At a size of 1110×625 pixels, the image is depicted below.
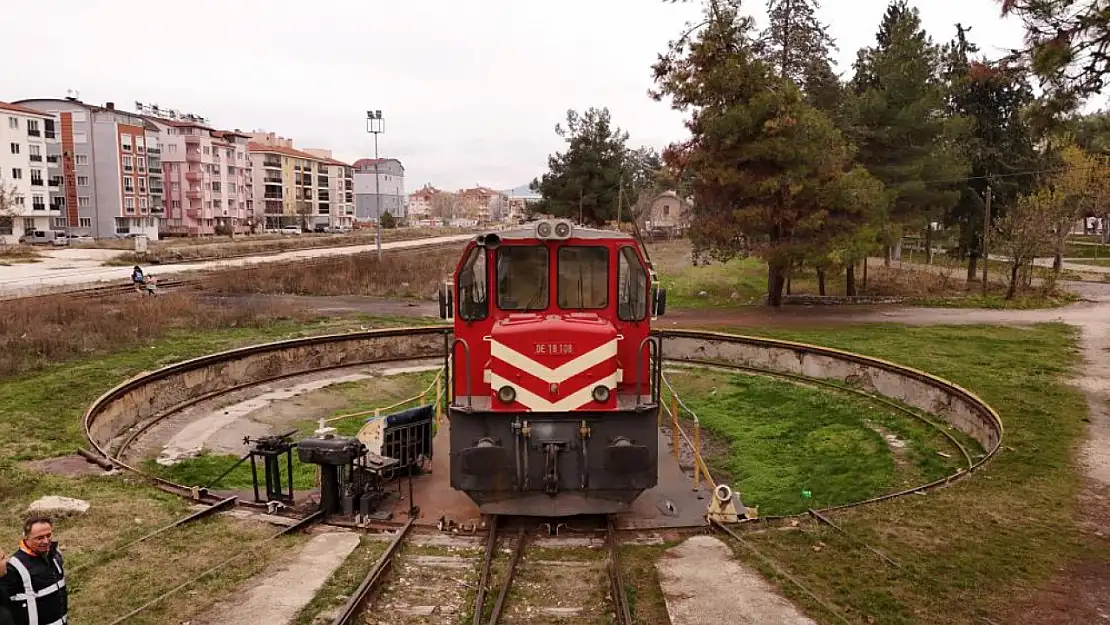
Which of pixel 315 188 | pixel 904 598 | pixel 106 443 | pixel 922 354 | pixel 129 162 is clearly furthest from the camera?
pixel 315 188

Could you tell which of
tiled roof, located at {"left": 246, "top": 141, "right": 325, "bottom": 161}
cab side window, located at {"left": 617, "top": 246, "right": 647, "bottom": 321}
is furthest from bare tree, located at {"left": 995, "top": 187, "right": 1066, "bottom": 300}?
tiled roof, located at {"left": 246, "top": 141, "right": 325, "bottom": 161}

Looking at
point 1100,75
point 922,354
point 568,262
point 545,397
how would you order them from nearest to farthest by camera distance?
1. point 545,397
2. point 568,262
3. point 1100,75
4. point 922,354

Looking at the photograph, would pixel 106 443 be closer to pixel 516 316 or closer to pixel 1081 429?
pixel 516 316

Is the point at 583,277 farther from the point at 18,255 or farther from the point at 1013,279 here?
the point at 18,255

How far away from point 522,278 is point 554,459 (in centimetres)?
237

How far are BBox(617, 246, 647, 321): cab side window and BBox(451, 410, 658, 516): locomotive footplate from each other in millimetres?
1426

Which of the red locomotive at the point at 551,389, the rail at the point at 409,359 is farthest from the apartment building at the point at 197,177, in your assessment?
the red locomotive at the point at 551,389

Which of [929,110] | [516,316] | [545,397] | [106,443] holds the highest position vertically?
[929,110]

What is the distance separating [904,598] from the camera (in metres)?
7.21

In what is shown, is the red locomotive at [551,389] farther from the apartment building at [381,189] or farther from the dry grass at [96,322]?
the apartment building at [381,189]

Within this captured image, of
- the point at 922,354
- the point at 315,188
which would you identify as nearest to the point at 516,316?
the point at 922,354

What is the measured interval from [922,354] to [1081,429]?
7.41m

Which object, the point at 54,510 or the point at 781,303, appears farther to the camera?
the point at 781,303

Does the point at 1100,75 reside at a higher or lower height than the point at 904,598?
higher
